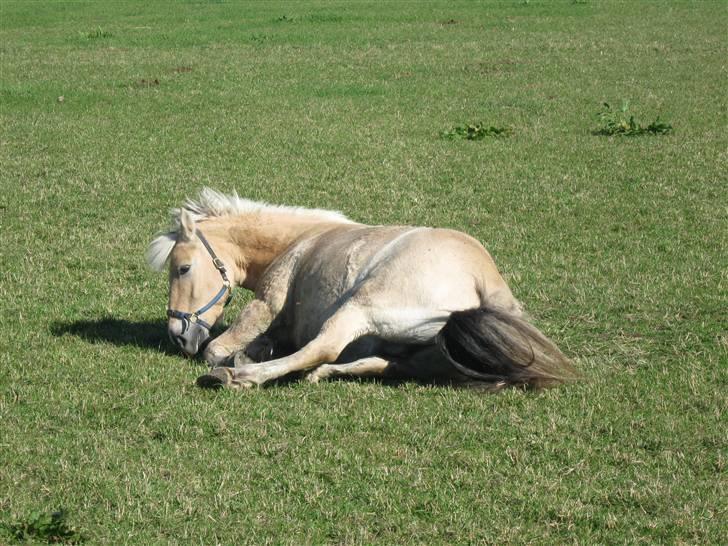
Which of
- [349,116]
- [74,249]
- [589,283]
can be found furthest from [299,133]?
[589,283]

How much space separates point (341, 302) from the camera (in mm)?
7484

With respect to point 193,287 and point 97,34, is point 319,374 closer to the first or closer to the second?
point 193,287

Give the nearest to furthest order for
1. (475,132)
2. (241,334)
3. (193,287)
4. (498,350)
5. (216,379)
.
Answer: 1. (498,350)
2. (216,379)
3. (241,334)
4. (193,287)
5. (475,132)

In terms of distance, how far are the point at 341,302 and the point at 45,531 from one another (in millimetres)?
3040

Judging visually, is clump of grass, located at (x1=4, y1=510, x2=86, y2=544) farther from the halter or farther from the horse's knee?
the halter

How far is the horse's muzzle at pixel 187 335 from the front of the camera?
7.93m

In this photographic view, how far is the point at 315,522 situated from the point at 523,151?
34.3 ft

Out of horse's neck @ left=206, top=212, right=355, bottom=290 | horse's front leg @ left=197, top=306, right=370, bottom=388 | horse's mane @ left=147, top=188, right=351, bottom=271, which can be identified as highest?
horse's mane @ left=147, top=188, right=351, bottom=271

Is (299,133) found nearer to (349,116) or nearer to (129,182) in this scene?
(349,116)

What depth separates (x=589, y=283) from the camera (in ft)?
31.1

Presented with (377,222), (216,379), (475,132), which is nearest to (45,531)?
(216,379)

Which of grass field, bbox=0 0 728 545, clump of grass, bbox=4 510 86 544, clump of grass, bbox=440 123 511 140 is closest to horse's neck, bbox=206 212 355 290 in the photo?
grass field, bbox=0 0 728 545

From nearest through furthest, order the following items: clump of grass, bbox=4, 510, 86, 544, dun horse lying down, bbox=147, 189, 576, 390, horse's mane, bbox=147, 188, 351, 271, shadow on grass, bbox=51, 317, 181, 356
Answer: clump of grass, bbox=4, 510, 86, 544
dun horse lying down, bbox=147, 189, 576, 390
shadow on grass, bbox=51, 317, 181, 356
horse's mane, bbox=147, 188, 351, 271

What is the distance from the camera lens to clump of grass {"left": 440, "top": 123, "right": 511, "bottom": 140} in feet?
51.3
